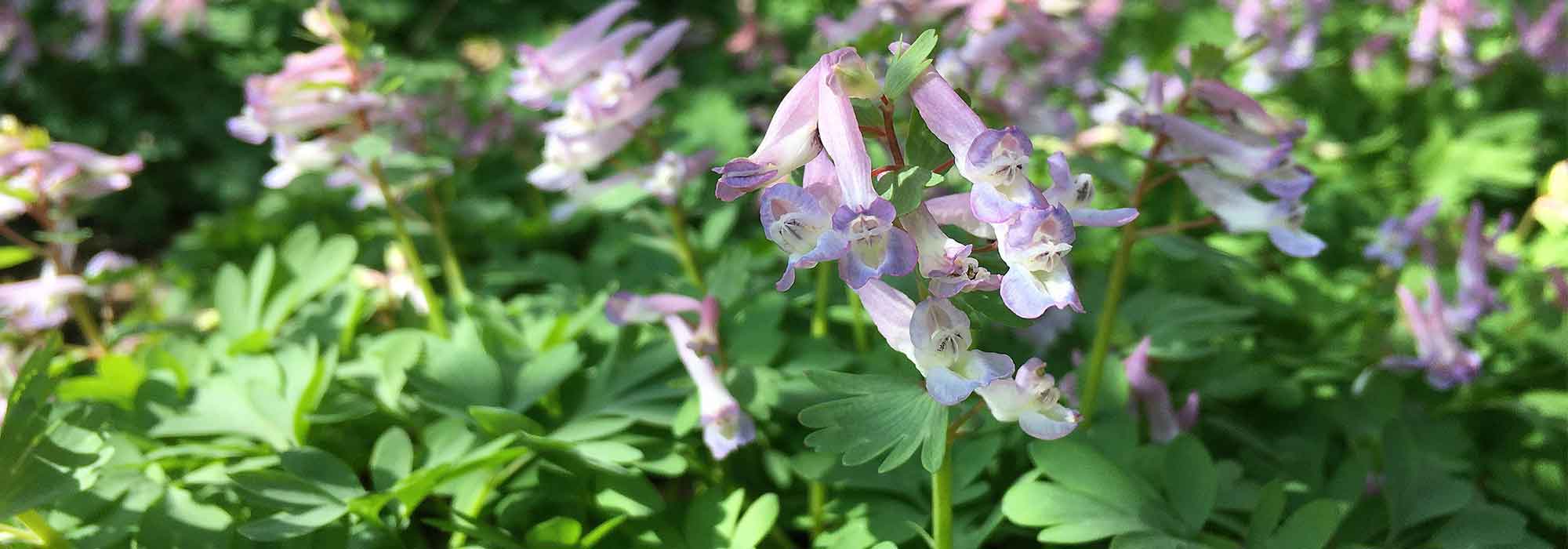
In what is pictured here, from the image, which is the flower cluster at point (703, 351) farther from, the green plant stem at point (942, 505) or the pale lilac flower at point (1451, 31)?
the pale lilac flower at point (1451, 31)

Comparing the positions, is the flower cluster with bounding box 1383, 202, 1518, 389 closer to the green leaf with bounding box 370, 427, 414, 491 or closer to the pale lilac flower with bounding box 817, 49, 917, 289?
the pale lilac flower with bounding box 817, 49, 917, 289

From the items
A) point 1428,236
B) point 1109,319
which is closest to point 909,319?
point 1109,319

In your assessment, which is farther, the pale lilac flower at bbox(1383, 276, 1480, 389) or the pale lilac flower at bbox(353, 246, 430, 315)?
the pale lilac flower at bbox(353, 246, 430, 315)

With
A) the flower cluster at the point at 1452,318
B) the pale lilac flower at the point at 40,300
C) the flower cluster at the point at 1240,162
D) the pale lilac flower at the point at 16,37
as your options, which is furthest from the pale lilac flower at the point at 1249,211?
the pale lilac flower at the point at 16,37

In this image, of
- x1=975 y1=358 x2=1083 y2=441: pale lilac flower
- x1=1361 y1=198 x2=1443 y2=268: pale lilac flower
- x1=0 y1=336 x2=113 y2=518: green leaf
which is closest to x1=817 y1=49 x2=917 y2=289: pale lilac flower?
x1=975 y1=358 x2=1083 y2=441: pale lilac flower

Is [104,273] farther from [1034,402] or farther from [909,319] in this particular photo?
[1034,402]

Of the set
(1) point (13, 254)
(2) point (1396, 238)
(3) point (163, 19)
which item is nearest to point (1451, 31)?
(2) point (1396, 238)

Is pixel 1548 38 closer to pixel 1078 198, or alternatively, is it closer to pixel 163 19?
pixel 1078 198
